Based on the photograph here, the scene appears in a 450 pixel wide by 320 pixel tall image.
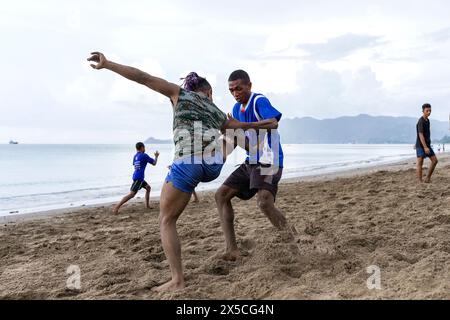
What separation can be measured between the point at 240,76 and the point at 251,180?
3.47ft

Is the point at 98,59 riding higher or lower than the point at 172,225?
higher

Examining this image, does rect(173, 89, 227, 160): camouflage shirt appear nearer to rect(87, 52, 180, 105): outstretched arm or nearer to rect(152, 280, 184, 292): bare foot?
rect(87, 52, 180, 105): outstretched arm

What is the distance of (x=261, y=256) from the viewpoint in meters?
4.14

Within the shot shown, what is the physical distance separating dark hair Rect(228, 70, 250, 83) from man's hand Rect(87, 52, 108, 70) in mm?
1455

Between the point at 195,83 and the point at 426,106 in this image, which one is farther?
the point at 426,106

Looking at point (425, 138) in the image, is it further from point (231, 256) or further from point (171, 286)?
point (171, 286)

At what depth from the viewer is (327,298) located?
2.94 m

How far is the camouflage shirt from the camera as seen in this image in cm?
336

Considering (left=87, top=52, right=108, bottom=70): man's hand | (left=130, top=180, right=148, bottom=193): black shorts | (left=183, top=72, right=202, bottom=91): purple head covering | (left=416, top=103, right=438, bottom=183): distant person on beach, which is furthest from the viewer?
(left=130, top=180, right=148, bottom=193): black shorts

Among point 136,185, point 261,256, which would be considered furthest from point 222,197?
point 136,185

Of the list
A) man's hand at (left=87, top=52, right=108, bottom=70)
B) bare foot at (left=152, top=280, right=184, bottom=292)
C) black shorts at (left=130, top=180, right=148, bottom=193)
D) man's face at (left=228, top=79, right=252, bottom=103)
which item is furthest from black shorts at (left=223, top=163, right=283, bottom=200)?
black shorts at (left=130, top=180, right=148, bottom=193)

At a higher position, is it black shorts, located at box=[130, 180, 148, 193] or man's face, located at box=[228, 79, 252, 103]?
man's face, located at box=[228, 79, 252, 103]

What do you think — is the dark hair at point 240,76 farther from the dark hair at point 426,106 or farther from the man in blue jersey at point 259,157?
the dark hair at point 426,106
